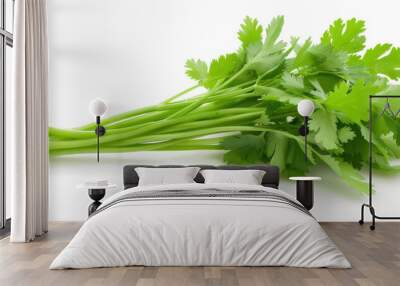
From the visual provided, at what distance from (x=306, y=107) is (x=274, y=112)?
1.42ft

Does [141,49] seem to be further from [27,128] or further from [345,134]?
[345,134]

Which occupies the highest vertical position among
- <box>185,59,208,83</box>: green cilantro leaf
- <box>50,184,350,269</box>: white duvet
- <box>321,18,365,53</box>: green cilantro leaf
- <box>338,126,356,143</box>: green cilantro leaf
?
<box>321,18,365,53</box>: green cilantro leaf

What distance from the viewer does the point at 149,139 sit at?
6105mm

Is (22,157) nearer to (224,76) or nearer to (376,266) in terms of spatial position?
(224,76)

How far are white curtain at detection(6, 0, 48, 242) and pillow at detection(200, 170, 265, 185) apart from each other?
5.54ft

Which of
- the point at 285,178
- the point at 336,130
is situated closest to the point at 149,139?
the point at 285,178

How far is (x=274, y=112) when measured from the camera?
19.6 feet

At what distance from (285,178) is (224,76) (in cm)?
132

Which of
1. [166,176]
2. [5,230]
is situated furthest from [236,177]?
[5,230]

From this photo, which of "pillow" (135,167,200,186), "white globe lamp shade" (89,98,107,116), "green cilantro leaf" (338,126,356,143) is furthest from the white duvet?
"white globe lamp shade" (89,98,107,116)

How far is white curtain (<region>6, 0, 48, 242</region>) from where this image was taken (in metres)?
4.81

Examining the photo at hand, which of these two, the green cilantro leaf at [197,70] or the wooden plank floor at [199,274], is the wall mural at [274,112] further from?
the wooden plank floor at [199,274]

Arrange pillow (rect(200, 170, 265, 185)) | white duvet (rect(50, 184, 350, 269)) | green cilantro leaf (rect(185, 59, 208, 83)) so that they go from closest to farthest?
white duvet (rect(50, 184, 350, 269)) → pillow (rect(200, 170, 265, 185)) → green cilantro leaf (rect(185, 59, 208, 83))

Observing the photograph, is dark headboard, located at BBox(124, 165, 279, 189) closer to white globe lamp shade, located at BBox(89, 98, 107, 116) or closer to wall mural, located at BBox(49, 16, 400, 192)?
wall mural, located at BBox(49, 16, 400, 192)
